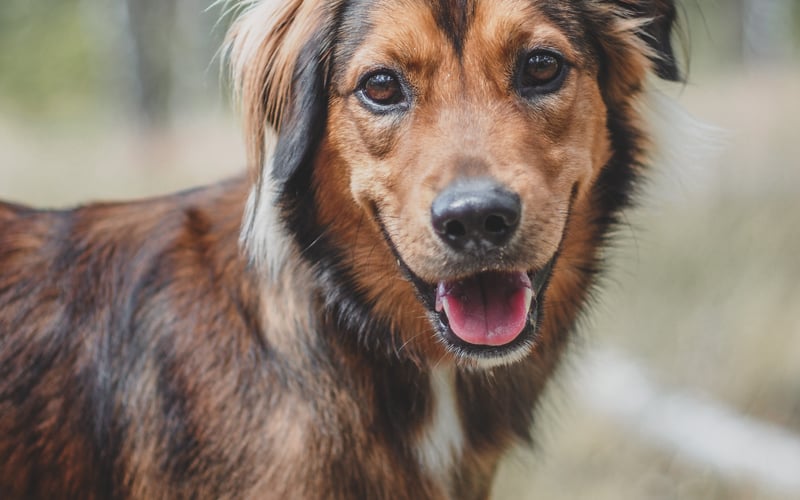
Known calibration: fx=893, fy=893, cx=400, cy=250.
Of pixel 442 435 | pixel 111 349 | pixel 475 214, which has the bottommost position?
pixel 442 435

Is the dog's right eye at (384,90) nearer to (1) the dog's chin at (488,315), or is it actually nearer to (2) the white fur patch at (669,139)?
(1) the dog's chin at (488,315)

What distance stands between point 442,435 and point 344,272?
0.59 m

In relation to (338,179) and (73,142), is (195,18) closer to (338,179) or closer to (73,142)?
(73,142)

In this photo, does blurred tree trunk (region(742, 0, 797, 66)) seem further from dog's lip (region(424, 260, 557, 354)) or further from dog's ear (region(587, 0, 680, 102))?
dog's lip (region(424, 260, 557, 354))

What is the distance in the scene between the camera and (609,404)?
5035mm

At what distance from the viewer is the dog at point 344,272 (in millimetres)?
2467

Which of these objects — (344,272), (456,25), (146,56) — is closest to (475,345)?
(344,272)

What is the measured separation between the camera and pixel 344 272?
270cm

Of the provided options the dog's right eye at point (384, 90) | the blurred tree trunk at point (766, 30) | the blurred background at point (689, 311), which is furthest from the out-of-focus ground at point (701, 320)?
the blurred tree trunk at point (766, 30)

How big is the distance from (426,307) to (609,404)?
2.82 m

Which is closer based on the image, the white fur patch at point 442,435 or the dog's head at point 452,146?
the dog's head at point 452,146

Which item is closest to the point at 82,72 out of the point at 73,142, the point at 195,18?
the point at 195,18

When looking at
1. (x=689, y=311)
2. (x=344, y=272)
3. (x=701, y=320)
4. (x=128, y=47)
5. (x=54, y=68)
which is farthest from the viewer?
(x=54, y=68)

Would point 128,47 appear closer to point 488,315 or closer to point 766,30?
point 766,30
